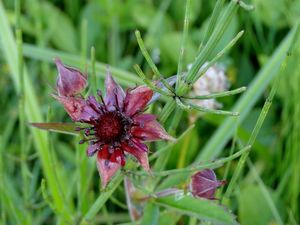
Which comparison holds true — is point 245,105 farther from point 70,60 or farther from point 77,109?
point 77,109

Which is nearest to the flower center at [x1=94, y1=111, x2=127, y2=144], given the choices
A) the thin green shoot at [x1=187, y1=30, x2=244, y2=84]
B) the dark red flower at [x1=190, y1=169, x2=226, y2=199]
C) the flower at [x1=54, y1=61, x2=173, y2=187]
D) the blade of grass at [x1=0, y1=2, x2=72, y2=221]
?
the flower at [x1=54, y1=61, x2=173, y2=187]

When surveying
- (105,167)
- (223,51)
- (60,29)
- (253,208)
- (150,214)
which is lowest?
(253,208)

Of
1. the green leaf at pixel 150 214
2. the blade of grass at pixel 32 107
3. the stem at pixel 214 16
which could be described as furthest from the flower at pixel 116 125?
the blade of grass at pixel 32 107

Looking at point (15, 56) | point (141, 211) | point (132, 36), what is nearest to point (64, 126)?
point (141, 211)

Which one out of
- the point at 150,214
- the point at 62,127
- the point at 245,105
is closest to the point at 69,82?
the point at 62,127

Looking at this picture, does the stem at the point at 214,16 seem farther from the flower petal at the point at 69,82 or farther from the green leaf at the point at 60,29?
the green leaf at the point at 60,29

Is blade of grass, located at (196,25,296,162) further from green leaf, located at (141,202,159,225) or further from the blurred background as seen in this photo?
green leaf, located at (141,202,159,225)
